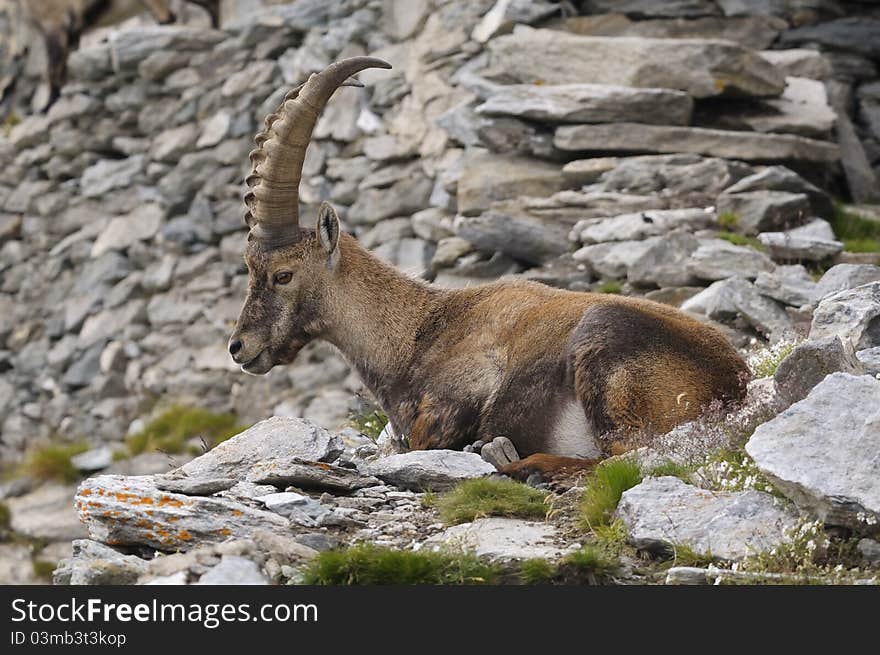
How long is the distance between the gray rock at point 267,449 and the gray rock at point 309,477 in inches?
5.6

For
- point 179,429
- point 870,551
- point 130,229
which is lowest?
point 179,429

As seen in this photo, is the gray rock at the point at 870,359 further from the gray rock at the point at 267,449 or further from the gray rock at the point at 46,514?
the gray rock at the point at 46,514

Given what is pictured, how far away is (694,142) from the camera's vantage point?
46.5ft

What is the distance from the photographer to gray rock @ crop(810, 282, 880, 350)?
773 centimetres

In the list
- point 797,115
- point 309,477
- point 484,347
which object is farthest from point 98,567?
point 797,115

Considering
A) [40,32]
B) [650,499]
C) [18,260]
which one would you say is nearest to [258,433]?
[650,499]

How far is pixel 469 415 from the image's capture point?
8211 mm

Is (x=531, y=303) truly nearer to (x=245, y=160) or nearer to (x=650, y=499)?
(x=650, y=499)

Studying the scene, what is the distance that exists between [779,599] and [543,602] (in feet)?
3.13

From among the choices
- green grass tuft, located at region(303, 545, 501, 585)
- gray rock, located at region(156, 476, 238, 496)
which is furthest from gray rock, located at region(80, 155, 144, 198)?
green grass tuft, located at region(303, 545, 501, 585)

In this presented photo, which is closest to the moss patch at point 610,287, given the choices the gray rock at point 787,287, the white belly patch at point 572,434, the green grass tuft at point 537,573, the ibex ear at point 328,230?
the gray rock at point 787,287

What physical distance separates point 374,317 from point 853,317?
128 inches

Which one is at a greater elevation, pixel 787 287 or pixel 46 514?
pixel 787 287

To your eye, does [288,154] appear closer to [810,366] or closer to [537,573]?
[810,366]
